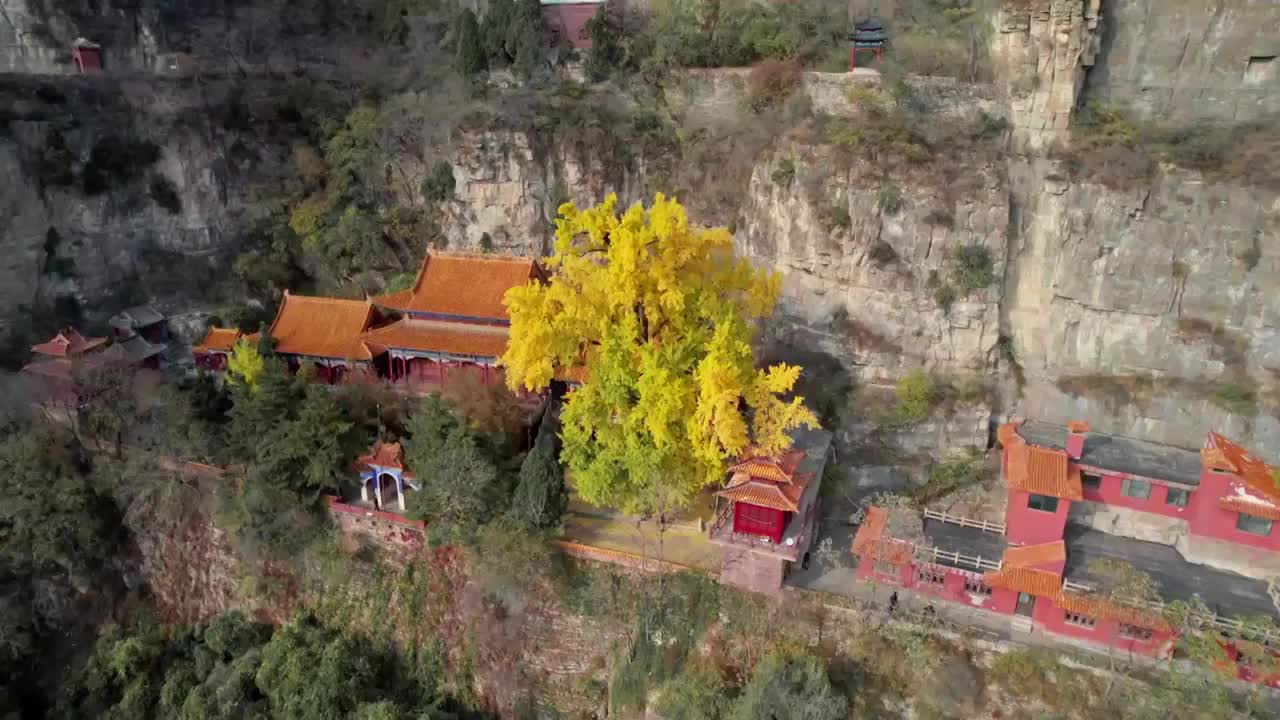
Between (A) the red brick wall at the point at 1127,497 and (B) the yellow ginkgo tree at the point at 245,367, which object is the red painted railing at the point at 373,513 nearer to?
(B) the yellow ginkgo tree at the point at 245,367

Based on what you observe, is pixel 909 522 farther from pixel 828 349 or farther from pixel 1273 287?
pixel 1273 287

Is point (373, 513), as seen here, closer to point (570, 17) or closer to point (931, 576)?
point (931, 576)

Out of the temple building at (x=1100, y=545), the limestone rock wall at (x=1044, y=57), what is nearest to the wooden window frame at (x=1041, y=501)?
the temple building at (x=1100, y=545)

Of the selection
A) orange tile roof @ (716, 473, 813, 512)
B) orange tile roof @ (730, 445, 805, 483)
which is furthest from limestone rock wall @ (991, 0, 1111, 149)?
orange tile roof @ (716, 473, 813, 512)

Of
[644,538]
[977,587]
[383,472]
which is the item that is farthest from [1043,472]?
[383,472]

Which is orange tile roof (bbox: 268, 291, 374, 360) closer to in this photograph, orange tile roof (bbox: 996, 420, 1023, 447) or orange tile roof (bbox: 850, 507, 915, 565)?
orange tile roof (bbox: 850, 507, 915, 565)
